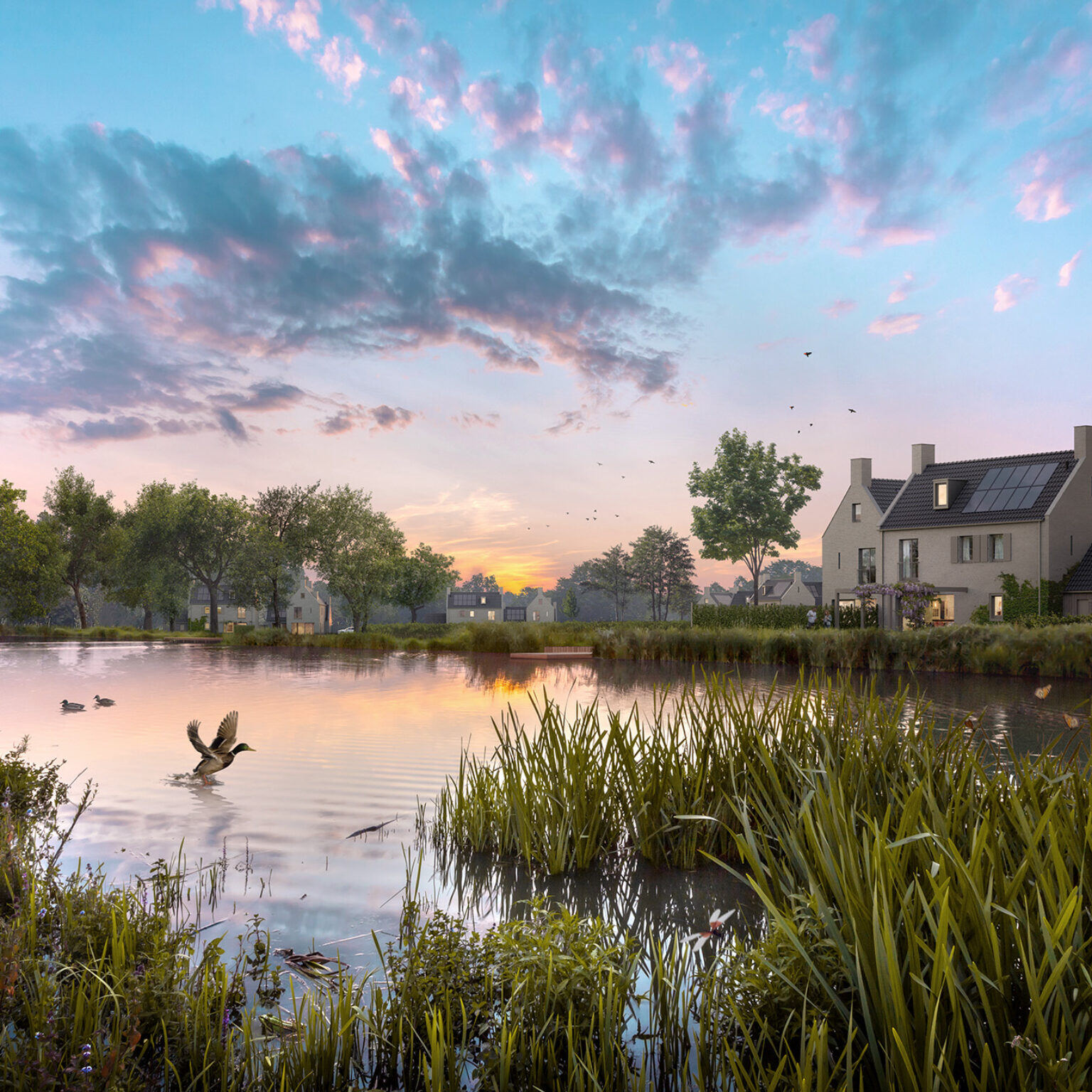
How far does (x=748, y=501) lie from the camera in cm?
5738

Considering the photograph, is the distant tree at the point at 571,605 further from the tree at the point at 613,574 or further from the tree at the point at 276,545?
the tree at the point at 276,545

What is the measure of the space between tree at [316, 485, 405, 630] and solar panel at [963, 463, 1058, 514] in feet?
128

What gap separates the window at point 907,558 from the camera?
121 ft

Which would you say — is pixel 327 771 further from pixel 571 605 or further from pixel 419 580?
pixel 571 605

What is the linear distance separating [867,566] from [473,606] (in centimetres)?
5103

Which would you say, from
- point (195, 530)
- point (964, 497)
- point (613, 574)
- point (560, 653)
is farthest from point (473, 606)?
point (964, 497)

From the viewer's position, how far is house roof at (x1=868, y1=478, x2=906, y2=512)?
131 ft

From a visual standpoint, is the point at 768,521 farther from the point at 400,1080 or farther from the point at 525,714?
the point at 400,1080

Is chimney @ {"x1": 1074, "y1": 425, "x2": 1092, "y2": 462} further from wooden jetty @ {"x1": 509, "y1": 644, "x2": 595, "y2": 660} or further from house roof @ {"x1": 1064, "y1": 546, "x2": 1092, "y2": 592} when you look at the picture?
wooden jetty @ {"x1": 509, "y1": 644, "x2": 595, "y2": 660}

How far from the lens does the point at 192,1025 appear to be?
2941 mm

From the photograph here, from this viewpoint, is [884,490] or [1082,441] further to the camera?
[884,490]

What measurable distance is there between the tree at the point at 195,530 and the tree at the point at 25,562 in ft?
20.8

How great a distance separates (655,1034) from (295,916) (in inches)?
96.3

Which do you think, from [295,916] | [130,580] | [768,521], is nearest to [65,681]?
[295,916]
